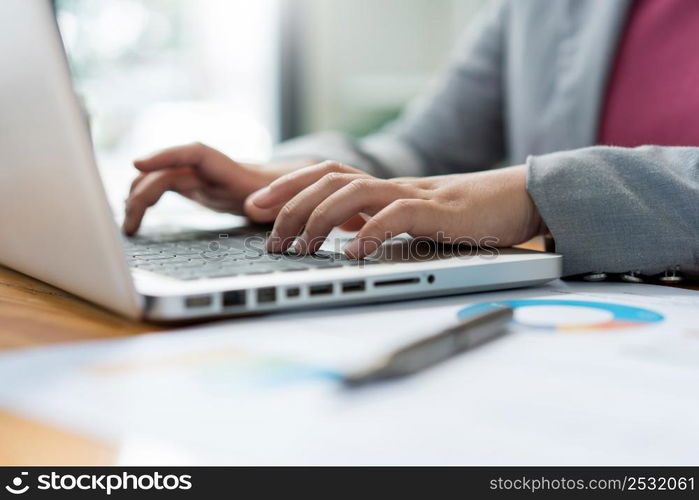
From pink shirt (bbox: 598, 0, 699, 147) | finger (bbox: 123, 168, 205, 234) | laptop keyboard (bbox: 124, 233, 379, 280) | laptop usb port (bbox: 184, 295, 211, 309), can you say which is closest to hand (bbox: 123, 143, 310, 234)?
finger (bbox: 123, 168, 205, 234)

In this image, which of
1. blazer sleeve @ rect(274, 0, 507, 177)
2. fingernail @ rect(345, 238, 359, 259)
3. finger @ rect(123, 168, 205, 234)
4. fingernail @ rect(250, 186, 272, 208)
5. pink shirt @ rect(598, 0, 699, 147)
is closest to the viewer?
fingernail @ rect(345, 238, 359, 259)

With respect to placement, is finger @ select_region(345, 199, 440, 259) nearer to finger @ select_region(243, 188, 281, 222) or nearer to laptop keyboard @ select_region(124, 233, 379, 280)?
laptop keyboard @ select_region(124, 233, 379, 280)

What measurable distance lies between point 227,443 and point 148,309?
0.16m

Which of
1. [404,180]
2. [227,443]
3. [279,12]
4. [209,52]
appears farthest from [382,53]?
[227,443]

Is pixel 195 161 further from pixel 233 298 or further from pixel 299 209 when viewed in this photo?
pixel 233 298

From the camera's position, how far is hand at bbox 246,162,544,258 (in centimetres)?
52

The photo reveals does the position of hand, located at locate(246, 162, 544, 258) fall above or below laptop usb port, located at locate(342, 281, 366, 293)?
above

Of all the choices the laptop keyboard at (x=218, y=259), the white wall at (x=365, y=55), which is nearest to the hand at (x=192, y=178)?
the laptop keyboard at (x=218, y=259)

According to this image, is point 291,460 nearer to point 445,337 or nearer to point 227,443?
point 227,443

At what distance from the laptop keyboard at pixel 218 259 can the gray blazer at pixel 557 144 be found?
0.18 metres

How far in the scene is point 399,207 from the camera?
0.52 meters

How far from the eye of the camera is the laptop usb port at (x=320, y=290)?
44 cm

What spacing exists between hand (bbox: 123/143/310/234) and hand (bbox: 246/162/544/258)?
0.17 meters

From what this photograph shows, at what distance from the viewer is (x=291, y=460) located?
0.82 ft
